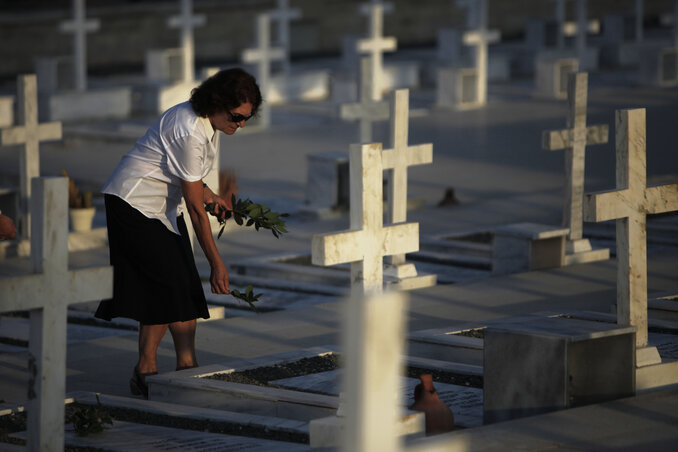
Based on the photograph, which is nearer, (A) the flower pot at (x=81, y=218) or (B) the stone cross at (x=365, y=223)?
(B) the stone cross at (x=365, y=223)

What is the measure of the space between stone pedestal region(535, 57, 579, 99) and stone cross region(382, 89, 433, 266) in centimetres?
A: 1378

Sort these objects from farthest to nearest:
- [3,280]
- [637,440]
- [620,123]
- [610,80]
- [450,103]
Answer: [610,80] < [450,103] < [620,123] < [637,440] < [3,280]

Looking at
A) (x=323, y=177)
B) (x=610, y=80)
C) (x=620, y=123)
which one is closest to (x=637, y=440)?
(x=620, y=123)

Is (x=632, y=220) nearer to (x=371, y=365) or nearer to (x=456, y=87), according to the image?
(x=371, y=365)

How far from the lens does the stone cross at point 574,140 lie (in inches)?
416

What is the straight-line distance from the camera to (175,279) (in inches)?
279

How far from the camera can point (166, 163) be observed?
22.5ft

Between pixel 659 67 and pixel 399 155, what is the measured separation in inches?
619

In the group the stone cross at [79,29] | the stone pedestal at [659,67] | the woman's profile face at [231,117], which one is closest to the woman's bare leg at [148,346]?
the woman's profile face at [231,117]

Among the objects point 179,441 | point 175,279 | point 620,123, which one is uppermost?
point 620,123

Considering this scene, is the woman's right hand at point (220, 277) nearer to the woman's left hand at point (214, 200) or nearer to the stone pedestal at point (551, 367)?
the woman's left hand at point (214, 200)

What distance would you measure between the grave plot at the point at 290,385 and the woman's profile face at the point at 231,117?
48.3 inches

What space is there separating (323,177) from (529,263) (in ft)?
11.5

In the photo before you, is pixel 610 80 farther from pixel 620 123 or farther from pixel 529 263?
pixel 620 123
